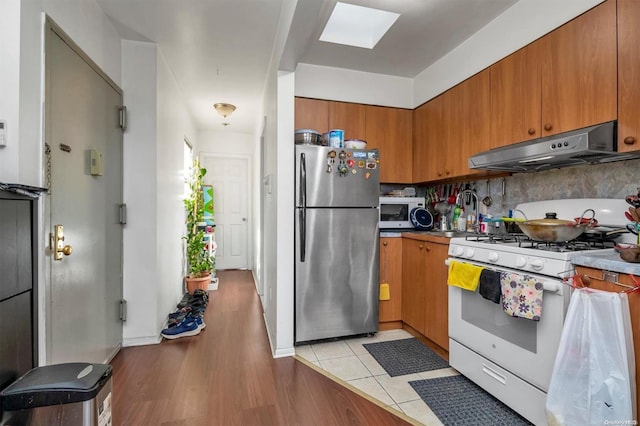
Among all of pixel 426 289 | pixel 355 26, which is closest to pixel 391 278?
→ pixel 426 289

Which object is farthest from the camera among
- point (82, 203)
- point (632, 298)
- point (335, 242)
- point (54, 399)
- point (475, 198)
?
point (475, 198)

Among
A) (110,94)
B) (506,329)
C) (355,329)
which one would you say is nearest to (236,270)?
(355,329)

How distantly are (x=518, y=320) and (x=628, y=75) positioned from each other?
4.39 ft

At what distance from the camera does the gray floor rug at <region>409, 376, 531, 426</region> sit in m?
1.67

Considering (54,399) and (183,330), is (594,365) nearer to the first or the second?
(54,399)

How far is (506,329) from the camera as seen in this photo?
173cm

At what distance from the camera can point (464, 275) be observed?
1.98 m

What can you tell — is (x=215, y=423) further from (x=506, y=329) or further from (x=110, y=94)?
(x=110, y=94)

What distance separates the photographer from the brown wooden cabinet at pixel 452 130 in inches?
95.3

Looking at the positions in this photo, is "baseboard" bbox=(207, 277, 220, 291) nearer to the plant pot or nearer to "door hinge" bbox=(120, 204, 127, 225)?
the plant pot

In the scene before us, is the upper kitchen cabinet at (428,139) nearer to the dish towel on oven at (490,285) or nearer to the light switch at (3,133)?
the dish towel on oven at (490,285)

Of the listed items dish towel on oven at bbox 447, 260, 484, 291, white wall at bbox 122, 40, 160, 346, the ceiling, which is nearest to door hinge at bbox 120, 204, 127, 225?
white wall at bbox 122, 40, 160, 346

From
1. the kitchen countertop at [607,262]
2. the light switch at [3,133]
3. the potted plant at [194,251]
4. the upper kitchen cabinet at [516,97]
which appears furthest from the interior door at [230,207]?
the kitchen countertop at [607,262]

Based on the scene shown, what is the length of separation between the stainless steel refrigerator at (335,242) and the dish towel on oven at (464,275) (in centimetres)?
76
